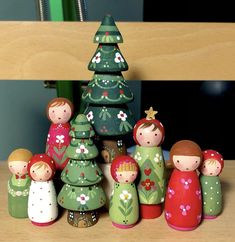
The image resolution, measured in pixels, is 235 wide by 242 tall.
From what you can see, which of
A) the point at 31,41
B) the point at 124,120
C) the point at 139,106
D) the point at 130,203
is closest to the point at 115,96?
the point at 124,120

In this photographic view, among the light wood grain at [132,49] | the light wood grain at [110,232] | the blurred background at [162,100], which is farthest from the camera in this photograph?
the blurred background at [162,100]

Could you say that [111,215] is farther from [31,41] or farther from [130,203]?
[31,41]

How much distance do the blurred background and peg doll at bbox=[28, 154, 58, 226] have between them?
0.65m

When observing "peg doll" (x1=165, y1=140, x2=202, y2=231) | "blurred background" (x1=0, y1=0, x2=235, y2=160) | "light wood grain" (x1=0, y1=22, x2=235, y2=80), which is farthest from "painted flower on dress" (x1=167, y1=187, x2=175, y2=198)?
"blurred background" (x1=0, y1=0, x2=235, y2=160)

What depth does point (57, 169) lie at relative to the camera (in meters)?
0.60

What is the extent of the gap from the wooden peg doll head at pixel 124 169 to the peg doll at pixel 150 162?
0.09ft

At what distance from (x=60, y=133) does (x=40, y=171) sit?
3.2 inches

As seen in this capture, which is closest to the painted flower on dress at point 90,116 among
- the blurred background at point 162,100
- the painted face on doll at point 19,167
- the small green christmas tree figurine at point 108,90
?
the small green christmas tree figurine at point 108,90

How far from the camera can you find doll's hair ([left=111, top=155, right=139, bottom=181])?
53 cm

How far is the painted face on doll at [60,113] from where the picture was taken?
59cm

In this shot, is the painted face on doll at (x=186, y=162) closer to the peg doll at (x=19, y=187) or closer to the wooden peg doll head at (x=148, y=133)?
the wooden peg doll head at (x=148, y=133)

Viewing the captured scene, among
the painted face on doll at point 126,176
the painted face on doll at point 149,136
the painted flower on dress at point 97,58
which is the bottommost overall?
the painted face on doll at point 126,176

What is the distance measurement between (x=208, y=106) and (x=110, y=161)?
66 cm

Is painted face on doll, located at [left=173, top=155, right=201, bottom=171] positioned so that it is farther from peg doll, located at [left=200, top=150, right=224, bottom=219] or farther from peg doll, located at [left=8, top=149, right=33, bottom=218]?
peg doll, located at [left=8, top=149, right=33, bottom=218]
